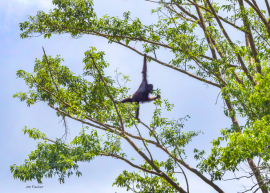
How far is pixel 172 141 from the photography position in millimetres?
10062

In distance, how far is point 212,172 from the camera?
9273 millimetres

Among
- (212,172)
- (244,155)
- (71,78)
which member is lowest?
(244,155)

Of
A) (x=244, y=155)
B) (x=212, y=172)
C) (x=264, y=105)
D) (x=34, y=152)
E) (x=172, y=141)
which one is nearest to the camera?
(x=244, y=155)

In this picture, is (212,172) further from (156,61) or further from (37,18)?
(37,18)

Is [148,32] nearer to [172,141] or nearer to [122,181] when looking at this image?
[172,141]

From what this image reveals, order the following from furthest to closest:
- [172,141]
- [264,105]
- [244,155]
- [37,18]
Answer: [37,18] → [172,141] → [264,105] → [244,155]

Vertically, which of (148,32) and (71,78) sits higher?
(148,32)

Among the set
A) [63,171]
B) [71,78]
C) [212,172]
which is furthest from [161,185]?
[71,78]

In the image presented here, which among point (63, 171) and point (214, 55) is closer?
point (63, 171)

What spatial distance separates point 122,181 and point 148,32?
550cm

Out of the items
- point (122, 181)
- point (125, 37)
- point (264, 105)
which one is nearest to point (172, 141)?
point (122, 181)

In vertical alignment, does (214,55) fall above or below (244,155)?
above

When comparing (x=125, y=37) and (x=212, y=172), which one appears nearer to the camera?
(x=212, y=172)

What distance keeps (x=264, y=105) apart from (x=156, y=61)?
4.44 metres
